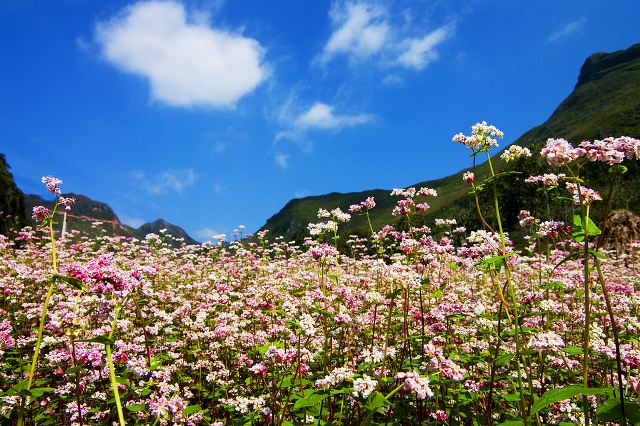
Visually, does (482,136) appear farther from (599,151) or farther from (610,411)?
(610,411)

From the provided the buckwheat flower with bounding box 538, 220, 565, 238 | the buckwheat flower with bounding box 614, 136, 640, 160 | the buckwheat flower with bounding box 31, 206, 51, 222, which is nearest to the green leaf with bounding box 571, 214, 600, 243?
the buckwheat flower with bounding box 614, 136, 640, 160

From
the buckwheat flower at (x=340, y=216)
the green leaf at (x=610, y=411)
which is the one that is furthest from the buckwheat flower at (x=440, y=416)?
the buckwheat flower at (x=340, y=216)

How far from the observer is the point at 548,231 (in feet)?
18.2

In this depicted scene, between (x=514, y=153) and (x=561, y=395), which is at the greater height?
(x=514, y=153)

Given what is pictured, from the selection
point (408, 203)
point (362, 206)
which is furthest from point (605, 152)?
point (362, 206)

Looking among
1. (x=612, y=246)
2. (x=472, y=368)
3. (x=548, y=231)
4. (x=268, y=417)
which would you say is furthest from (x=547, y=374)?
(x=612, y=246)

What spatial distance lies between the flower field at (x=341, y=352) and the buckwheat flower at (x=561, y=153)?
0.02 m

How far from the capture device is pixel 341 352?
24.0 feet

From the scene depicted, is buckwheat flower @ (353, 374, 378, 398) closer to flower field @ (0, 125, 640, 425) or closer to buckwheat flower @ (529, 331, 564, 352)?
flower field @ (0, 125, 640, 425)

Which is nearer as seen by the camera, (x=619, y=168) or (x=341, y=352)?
(x=619, y=168)

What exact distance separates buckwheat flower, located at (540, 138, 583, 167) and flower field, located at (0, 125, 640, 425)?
0.02 meters

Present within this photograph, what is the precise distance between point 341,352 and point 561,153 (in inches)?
210

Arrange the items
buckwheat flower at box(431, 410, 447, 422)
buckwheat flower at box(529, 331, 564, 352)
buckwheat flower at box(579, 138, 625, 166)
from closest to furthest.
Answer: buckwheat flower at box(579, 138, 625, 166), buckwheat flower at box(529, 331, 564, 352), buckwheat flower at box(431, 410, 447, 422)

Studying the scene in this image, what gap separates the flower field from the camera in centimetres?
409
